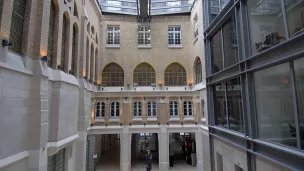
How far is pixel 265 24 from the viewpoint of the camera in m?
7.11

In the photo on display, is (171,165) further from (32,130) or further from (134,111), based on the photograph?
(32,130)

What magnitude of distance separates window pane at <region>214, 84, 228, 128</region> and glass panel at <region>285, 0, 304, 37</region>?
18.1ft

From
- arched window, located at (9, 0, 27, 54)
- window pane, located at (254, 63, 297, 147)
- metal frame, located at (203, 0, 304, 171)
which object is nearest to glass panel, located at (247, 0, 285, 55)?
metal frame, located at (203, 0, 304, 171)

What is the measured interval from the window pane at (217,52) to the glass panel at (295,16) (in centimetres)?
530

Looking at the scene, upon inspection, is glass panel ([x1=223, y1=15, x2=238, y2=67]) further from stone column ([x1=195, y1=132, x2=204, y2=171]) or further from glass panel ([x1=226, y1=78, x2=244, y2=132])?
stone column ([x1=195, y1=132, x2=204, y2=171])

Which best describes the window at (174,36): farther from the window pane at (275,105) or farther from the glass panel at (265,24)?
the window pane at (275,105)

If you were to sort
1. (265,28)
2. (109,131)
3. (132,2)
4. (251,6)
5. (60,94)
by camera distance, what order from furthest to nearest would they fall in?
(132,2) < (109,131) < (60,94) < (251,6) < (265,28)

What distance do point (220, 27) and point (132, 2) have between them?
14144mm

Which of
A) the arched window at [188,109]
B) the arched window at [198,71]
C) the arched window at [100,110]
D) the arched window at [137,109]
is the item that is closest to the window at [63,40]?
the arched window at [100,110]

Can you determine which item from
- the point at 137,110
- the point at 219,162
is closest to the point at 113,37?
the point at 137,110

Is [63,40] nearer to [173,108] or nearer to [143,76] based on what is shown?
[143,76]

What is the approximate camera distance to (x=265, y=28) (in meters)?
7.07

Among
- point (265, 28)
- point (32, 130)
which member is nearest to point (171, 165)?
point (32, 130)

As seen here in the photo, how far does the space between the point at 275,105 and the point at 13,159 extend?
9570 millimetres
